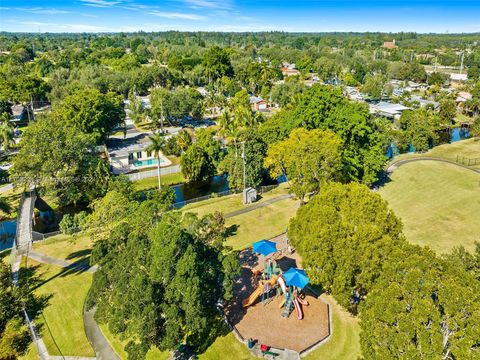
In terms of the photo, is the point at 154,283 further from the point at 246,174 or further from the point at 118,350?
the point at 246,174

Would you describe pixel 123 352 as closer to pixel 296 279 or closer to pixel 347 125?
pixel 296 279

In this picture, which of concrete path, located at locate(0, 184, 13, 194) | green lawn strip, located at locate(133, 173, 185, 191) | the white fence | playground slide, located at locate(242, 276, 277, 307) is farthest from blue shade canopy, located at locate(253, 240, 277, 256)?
concrete path, located at locate(0, 184, 13, 194)

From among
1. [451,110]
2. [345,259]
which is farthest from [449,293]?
[451,110]

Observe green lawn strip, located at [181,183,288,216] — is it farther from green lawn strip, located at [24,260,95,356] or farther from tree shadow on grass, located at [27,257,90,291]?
green lawn strip, located at [24,260,95,356]

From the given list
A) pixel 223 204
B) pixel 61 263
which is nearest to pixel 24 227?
pixel 61 263

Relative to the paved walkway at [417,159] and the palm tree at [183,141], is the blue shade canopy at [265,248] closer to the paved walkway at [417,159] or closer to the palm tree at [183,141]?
the paved walkway at [417,159]

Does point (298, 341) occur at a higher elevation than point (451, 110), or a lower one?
lower
